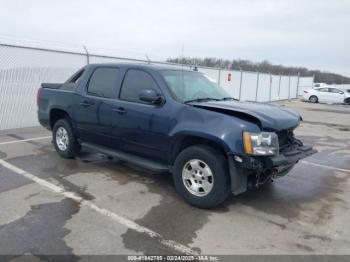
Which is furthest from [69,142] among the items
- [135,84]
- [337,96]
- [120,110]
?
[337,96]

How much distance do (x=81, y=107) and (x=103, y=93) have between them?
592 millimetres

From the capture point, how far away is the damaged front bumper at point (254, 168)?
4.04m

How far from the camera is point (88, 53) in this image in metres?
11.9

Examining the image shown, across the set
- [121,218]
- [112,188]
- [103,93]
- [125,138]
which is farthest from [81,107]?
[121,218]

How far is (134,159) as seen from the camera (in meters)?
5.17

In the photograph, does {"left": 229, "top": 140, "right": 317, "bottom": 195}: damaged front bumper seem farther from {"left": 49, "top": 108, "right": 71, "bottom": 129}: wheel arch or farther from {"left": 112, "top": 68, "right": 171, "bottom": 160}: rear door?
{"left": 49, "top": 108, "right": 71, "bottom": 129}: wheel arch

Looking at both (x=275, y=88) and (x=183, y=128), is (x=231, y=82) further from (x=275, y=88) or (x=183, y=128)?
(x=183, y=128)

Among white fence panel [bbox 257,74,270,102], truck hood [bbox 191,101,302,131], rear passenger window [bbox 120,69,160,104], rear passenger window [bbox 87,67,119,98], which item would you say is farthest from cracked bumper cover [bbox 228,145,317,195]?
white fence panel [bbox 257,74,270,102]

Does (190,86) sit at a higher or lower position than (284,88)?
higher

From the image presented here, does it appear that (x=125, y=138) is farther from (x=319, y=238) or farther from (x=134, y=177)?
(x=319, y=238)

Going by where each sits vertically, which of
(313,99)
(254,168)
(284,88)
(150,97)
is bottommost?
(313,99)

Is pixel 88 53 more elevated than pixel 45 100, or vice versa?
pixel 88 53

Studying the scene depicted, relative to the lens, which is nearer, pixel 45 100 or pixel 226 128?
pixel 226 128

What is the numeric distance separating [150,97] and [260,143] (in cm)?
160
